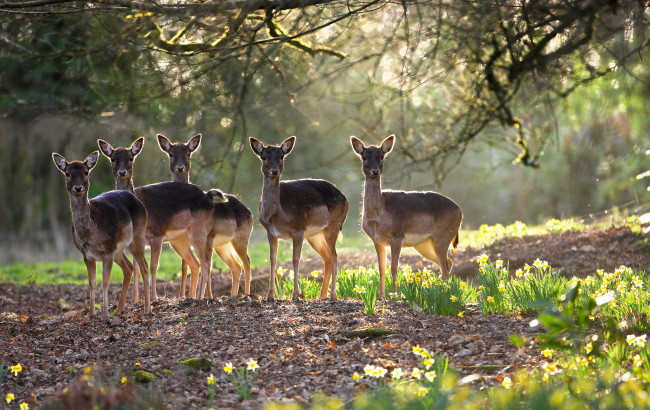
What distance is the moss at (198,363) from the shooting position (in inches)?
243

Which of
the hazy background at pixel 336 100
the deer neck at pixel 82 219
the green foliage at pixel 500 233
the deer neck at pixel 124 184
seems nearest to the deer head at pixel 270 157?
the hazy background at pixel 336 100

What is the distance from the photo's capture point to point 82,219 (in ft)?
27.6

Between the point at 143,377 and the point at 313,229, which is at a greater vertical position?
the point at 313,229

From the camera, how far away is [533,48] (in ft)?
23.2

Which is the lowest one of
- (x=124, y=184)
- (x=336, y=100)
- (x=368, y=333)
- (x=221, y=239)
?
(x=368, y=333)

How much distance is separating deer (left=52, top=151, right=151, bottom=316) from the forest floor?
0.56m

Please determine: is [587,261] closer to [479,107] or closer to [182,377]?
[479,107]

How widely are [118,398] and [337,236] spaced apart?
540cm

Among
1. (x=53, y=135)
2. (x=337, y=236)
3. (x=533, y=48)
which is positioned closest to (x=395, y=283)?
(x=337, y=236)

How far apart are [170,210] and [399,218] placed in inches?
116

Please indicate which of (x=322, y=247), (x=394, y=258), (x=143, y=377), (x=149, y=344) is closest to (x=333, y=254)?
(x=322, y=247)

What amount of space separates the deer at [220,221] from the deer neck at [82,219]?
1.19 m

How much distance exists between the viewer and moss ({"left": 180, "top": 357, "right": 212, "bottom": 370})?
618cm

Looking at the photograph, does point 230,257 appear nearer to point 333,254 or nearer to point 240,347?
point 333,254
